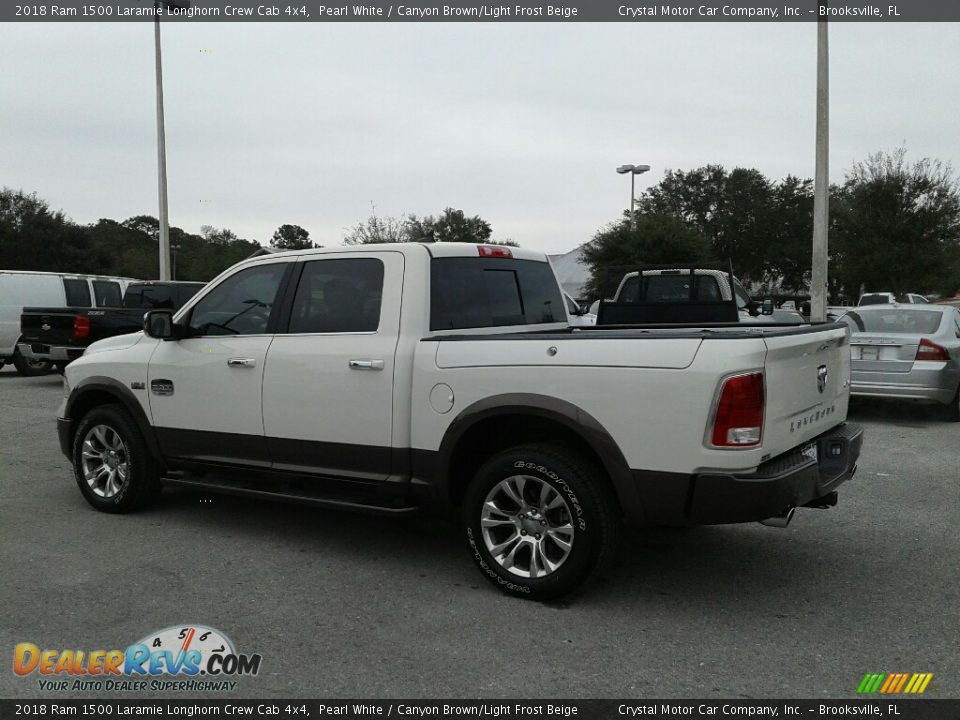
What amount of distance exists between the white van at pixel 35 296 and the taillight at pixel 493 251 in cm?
1234

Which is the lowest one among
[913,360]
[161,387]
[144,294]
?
[913,360]

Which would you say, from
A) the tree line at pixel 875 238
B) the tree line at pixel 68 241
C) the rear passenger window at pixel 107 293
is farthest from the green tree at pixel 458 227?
the rear passenger window at pixel 107 293

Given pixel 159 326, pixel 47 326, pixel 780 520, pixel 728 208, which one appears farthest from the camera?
pixel 728 208

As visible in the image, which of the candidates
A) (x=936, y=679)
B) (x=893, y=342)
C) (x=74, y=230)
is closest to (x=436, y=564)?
(x=936, y=679)

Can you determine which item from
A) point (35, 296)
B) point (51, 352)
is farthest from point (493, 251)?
point (35, 296)

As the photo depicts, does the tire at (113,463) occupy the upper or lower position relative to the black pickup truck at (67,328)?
lower

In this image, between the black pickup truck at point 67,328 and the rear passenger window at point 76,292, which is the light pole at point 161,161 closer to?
the rear passenger window at point 76,292

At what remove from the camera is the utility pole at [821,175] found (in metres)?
17.0

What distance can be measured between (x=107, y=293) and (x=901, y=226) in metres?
28.8

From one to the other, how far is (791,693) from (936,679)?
2.08 ft

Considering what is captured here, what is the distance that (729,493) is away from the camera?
3.93m

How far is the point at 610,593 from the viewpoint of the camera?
15.0ft

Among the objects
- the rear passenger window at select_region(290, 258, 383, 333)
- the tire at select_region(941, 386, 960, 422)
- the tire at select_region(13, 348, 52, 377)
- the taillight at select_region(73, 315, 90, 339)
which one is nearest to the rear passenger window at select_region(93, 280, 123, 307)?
the tire at select_region(13, 348, 52, 377)
